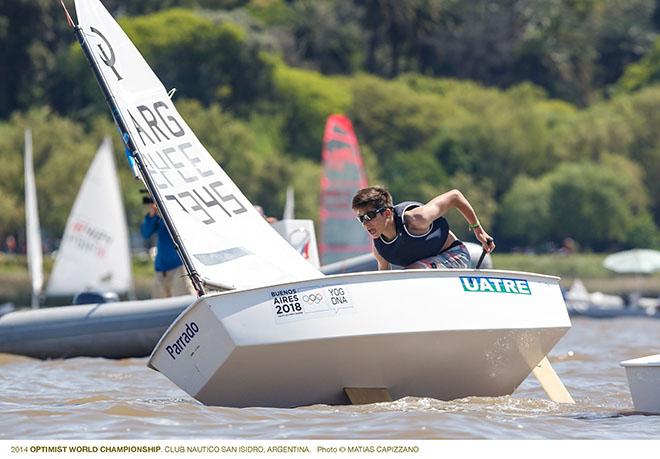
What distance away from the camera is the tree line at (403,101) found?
52.6 m

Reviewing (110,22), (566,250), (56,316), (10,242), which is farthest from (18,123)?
(110,22)

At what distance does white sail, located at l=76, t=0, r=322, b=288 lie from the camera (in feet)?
30.8

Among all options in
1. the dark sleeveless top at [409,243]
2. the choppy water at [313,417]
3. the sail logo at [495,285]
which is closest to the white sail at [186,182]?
the choppy water at [313,417]

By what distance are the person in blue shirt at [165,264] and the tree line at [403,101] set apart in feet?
100

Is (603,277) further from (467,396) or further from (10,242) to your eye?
(467,396)

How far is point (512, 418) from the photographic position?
8031mm

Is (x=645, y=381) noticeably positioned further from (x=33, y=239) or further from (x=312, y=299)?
(x=33, y=239)

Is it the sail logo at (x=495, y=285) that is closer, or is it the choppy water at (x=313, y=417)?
the choppy water at (x=313, y=417)

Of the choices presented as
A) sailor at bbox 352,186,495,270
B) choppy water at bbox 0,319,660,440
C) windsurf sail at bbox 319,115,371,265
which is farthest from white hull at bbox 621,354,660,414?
windsurf sail at bbox 319,115,371,265

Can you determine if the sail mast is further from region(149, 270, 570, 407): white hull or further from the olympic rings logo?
the olympic rings logo

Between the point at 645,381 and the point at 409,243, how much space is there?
4.44 feet

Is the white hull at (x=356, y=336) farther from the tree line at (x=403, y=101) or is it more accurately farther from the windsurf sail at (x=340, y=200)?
the tree line at (x=403, y=101)

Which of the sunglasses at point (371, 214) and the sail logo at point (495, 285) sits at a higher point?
the sunglasses at point (371, 214)

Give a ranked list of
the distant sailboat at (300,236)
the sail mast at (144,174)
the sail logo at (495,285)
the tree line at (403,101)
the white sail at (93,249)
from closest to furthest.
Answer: the sail logo at (495,285), the sail mast at (144,174), the distant sailboat at (300,236), the white sail at (93,249), the tree line at (403,101)
